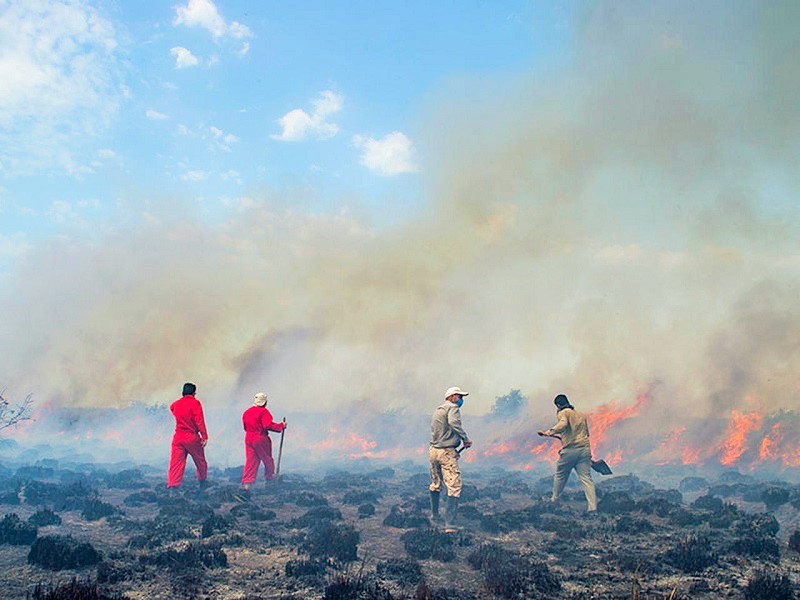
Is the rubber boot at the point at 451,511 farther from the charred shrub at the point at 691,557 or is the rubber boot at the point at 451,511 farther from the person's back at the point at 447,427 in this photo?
the charred shrub at the point at 691,557

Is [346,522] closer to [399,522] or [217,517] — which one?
[399,522]

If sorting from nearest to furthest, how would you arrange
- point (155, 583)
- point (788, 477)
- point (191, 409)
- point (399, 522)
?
1. point (155, 583)
2. point (399, 522)
3. point (191, 409)
4. point (788, 477)

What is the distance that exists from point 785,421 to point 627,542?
925 inches

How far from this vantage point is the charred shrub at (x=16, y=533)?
838 cm

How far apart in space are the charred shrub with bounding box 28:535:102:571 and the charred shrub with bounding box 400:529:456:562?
520cm

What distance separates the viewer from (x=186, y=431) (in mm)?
12352

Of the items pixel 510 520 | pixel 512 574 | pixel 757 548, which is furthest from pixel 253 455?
pixel 757 548

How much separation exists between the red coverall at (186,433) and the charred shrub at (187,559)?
4716mm

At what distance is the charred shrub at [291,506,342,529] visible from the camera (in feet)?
35.9

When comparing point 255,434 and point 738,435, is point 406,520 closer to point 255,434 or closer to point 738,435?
point 255,434

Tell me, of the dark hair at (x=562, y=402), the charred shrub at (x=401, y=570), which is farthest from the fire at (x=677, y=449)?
the charred shrub at (x=401, y=570)

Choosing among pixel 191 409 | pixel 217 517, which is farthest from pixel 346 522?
pixel 191 409

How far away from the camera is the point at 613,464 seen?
2892 cm

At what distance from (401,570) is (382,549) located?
183 centimetres
